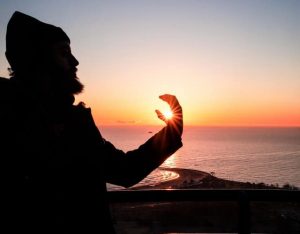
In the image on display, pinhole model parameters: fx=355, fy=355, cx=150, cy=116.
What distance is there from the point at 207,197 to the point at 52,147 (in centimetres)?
166

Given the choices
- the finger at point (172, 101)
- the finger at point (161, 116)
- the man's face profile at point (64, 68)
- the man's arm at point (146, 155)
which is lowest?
the man's arm at point (146, 155)

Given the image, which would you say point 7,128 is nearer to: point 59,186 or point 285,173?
point 59,186

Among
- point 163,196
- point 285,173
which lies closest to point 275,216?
point 163,196

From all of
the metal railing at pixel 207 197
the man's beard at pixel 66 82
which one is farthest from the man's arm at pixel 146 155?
the metal railing at pixel 207 197

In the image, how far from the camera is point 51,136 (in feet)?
5.53

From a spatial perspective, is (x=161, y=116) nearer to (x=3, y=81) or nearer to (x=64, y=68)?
(x=64, y=68)

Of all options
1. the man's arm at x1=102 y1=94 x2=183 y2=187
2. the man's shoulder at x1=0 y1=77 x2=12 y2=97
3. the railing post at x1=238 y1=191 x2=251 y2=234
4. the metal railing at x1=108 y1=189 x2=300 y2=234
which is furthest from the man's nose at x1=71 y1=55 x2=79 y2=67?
the railing post at x1=238 y1=191 x2=251 y2=234

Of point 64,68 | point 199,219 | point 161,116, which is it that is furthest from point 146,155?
point 199,219

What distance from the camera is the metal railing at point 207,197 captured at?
9.57ft

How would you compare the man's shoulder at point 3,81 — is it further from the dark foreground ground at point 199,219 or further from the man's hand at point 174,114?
the dark foreground ground at point 199,219

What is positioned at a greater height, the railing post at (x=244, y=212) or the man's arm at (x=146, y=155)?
the man's arm at (x=146, y=155)

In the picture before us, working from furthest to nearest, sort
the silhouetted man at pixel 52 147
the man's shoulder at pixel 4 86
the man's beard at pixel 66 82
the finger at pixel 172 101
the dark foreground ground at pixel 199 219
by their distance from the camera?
1. the dark foreground ground at pixel 199 219
2. the finger at pixel 172 101
3. the man's beard at pixel 66 82
4. the man's shoulder at pixel 4 86
5. the silhouetted man at pixel 52 147

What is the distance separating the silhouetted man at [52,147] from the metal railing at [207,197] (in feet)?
3.20

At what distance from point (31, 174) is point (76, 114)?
1.36 feet
